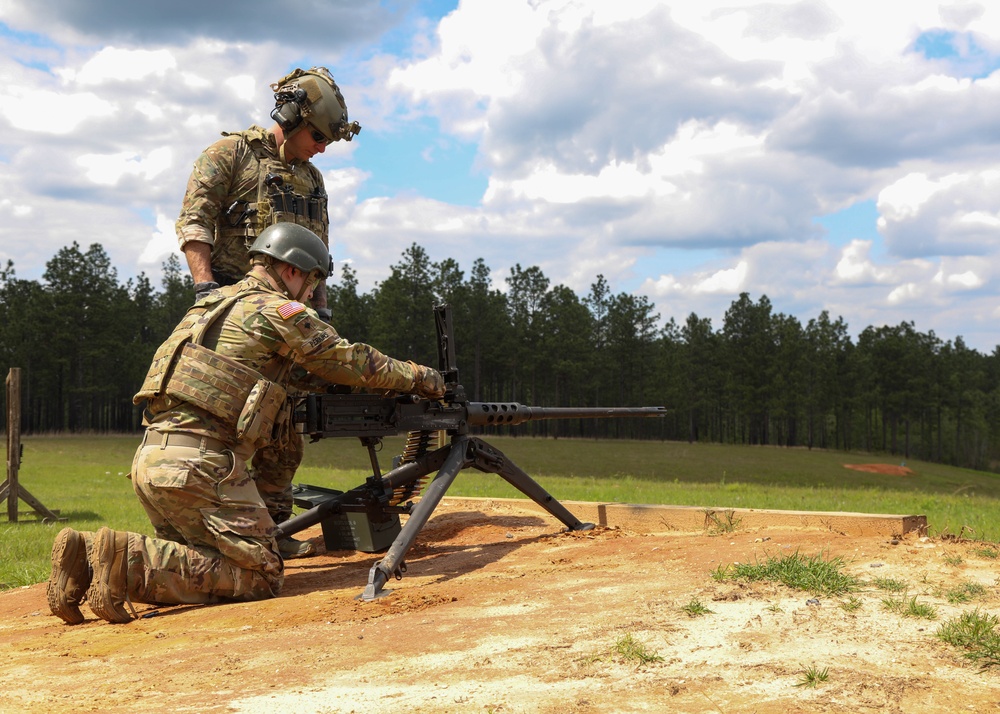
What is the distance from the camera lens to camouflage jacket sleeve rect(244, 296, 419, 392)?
494cm

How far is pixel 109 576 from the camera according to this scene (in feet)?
14.5

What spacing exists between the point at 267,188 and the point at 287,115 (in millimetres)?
575

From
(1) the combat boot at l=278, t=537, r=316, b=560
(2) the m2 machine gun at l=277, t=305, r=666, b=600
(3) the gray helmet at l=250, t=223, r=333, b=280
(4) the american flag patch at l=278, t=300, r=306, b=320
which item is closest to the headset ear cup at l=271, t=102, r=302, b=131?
(3) the gray helmet at l=250, t=223, r=333, b=280

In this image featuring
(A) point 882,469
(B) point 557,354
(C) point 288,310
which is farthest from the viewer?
(B) point 557,354

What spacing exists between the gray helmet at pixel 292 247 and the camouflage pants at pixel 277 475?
4.74 feet

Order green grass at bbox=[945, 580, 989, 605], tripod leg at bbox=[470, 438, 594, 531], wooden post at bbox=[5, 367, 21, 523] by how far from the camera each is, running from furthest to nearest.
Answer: wooden post at bbox=[5, 367, 21, 523] < tripod leg at bbox=[470, 438, 594, 531] < green grass at bbox=[945, 580, 989, 605]

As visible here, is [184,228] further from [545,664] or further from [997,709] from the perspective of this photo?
[997,709]

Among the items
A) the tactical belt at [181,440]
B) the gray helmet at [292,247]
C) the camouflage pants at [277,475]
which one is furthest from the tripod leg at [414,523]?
the gray helmet at [292,247]

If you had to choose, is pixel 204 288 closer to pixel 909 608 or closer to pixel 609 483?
pixel 909 608

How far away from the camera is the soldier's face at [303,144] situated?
647 cm

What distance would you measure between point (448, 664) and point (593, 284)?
209ft

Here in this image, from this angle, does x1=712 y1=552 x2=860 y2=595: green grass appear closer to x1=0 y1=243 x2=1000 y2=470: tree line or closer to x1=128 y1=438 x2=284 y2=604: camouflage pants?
x1=128 y1=438 x2=284 y2=604: camouflage pants

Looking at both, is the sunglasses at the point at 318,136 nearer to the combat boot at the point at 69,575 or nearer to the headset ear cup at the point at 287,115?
the headset ear cup at the point at 287,115

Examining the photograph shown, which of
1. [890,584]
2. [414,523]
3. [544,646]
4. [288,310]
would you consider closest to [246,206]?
[288,310]
